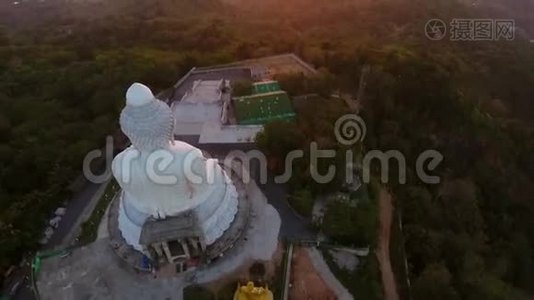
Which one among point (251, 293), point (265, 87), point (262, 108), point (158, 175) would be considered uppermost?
point (265, 87)

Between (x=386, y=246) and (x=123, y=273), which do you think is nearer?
(x=123, y=273)

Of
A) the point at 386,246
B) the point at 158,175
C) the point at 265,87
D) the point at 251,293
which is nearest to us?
the point at 251,293

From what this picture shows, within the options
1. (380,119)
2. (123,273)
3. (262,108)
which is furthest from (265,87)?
(123,273)

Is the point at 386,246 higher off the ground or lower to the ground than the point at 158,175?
lower

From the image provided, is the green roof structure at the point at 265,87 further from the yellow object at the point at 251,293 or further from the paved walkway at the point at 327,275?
the yellow object at the point at 251,293

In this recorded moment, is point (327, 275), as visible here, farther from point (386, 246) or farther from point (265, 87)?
point (265, 87)

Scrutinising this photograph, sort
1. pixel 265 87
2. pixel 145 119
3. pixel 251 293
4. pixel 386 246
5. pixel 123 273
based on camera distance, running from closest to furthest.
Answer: pixel 251 293 < pixel 145 119 < pixel 123 273 < pixel 386 246 < pixel 265 87

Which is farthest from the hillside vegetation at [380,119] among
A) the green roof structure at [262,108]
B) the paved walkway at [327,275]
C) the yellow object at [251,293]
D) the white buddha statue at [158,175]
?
the yellow object at [251,293]
